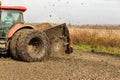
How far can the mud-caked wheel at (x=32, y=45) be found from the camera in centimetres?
1307

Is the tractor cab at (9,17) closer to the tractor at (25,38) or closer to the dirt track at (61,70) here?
the tractor at (25,38)

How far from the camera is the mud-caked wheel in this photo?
13.1 m

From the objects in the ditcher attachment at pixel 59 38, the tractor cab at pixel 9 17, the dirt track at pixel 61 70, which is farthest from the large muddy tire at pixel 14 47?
the ditcher attachment at pixel 59 38

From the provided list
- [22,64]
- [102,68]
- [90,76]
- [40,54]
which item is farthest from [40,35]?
[90,76]

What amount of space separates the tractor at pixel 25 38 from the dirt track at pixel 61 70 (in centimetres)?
39

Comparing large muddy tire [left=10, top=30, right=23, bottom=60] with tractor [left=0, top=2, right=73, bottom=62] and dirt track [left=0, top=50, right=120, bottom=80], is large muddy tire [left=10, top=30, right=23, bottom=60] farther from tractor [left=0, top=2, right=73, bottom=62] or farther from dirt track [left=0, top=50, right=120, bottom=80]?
dirt track [left=0, top=50, right=120, bottom=80]

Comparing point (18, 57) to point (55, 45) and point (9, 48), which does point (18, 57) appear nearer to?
point (9, 48)

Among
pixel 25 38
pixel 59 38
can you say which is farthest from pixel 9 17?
pixel 59 38

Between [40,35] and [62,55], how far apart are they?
1498mm

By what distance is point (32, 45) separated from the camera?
14008mm

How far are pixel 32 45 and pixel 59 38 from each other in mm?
1167

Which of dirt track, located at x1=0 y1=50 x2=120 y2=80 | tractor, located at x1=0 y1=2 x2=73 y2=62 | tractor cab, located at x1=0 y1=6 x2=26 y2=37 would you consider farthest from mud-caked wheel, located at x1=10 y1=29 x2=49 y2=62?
tractor cab, located at x1=0 y1=6 x2=26 y2=37

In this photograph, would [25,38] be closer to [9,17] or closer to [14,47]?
[14,47]

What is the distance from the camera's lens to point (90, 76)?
10484 millimetres
